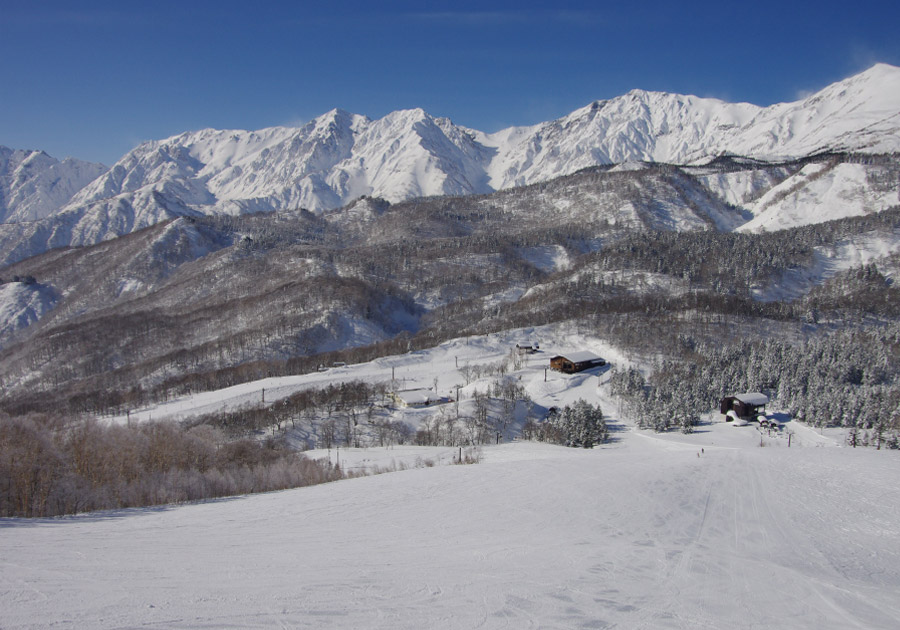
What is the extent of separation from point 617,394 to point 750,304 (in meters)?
73.5

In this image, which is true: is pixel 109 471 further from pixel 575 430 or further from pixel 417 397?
pixel 417 397

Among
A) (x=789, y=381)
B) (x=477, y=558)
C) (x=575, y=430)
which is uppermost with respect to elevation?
(x=477, y=558)

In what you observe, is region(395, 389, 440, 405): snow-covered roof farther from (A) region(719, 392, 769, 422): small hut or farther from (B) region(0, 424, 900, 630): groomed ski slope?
(B) region(0, 424, 900, 630): groomed ski slope

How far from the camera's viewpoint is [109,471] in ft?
67.9

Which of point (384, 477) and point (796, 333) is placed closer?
point (384, 477)

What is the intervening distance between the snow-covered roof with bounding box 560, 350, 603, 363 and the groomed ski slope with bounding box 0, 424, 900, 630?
240ft

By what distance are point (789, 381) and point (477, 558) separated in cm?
8632

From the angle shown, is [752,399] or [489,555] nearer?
[489,555]

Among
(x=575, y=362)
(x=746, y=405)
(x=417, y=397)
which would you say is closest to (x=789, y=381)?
(x=746, y=405)

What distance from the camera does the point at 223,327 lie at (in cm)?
14962

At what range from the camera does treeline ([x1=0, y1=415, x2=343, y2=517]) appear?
17.4 m

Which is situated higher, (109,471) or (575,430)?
(109,471)

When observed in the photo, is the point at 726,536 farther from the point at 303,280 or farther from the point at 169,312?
the point at 169,312

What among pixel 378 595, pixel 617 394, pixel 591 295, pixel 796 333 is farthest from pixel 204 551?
pixel 591 295
